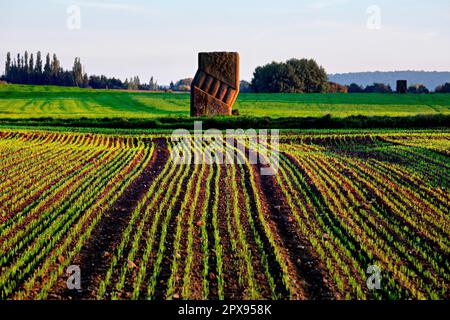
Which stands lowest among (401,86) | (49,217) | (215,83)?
(49,217)

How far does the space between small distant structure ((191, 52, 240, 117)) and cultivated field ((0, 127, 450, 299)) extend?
13.8 meters

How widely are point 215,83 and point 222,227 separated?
22.9 metres

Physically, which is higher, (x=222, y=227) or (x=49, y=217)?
(x=49, y=217)

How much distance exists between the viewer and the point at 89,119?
33281 mm

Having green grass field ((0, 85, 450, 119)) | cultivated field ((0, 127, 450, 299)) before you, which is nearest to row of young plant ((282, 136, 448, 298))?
cultivated field ((0, 127, 450, 299))

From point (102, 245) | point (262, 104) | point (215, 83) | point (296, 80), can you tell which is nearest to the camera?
point (102, 245)

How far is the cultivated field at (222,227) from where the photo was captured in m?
7.38

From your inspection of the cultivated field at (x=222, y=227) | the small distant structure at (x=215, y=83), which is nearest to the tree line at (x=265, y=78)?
the small distant structure at (x=215, y=83)

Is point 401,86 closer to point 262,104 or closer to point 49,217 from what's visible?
point 262,104

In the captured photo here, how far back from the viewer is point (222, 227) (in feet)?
33.2

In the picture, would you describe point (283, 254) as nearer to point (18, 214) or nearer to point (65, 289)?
point (65, 289)

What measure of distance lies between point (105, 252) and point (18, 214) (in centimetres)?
311

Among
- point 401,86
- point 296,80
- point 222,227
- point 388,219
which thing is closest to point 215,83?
point 388,219

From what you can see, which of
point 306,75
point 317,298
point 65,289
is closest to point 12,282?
point 65,289
